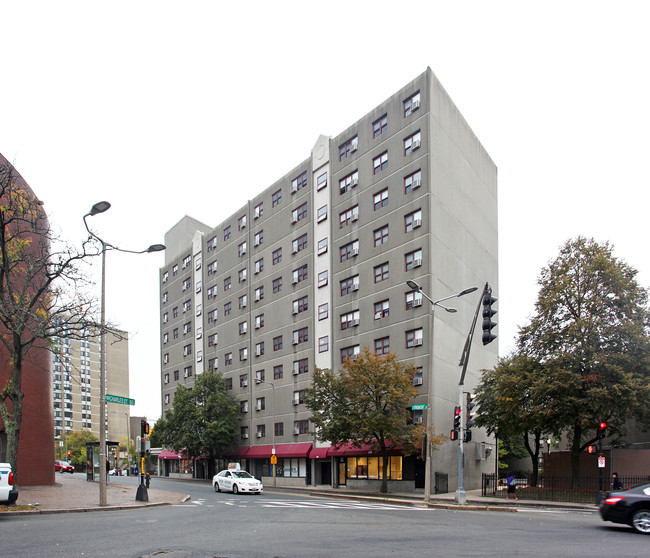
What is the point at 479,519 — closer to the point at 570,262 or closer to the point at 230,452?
the point at 570,262

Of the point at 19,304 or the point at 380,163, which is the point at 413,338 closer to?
the point at 380,163

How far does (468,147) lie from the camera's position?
51094 mm

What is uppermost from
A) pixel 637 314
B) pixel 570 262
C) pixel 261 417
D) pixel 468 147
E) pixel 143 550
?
pixel 468 147

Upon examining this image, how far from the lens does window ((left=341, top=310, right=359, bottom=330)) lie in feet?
157

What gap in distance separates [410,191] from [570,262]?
13049 millimetres

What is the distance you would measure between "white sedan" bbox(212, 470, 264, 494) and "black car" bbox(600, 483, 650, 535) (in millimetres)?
25642

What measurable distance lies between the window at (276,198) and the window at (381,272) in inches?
678

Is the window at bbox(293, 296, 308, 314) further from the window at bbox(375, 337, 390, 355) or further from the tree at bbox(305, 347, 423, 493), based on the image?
the tree at bbox(305, 347, 423, 493)

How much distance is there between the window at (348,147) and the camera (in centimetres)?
5103

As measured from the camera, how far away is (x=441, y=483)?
130 feet

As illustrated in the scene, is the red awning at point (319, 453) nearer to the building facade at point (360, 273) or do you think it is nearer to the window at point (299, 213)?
the building facade at point (360, 273)

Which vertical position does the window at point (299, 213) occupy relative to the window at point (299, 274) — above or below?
above

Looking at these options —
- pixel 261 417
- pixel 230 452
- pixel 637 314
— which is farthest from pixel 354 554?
pixel 230 452

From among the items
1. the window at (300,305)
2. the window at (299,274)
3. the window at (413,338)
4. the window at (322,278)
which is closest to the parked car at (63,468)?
the window at (300,305)
